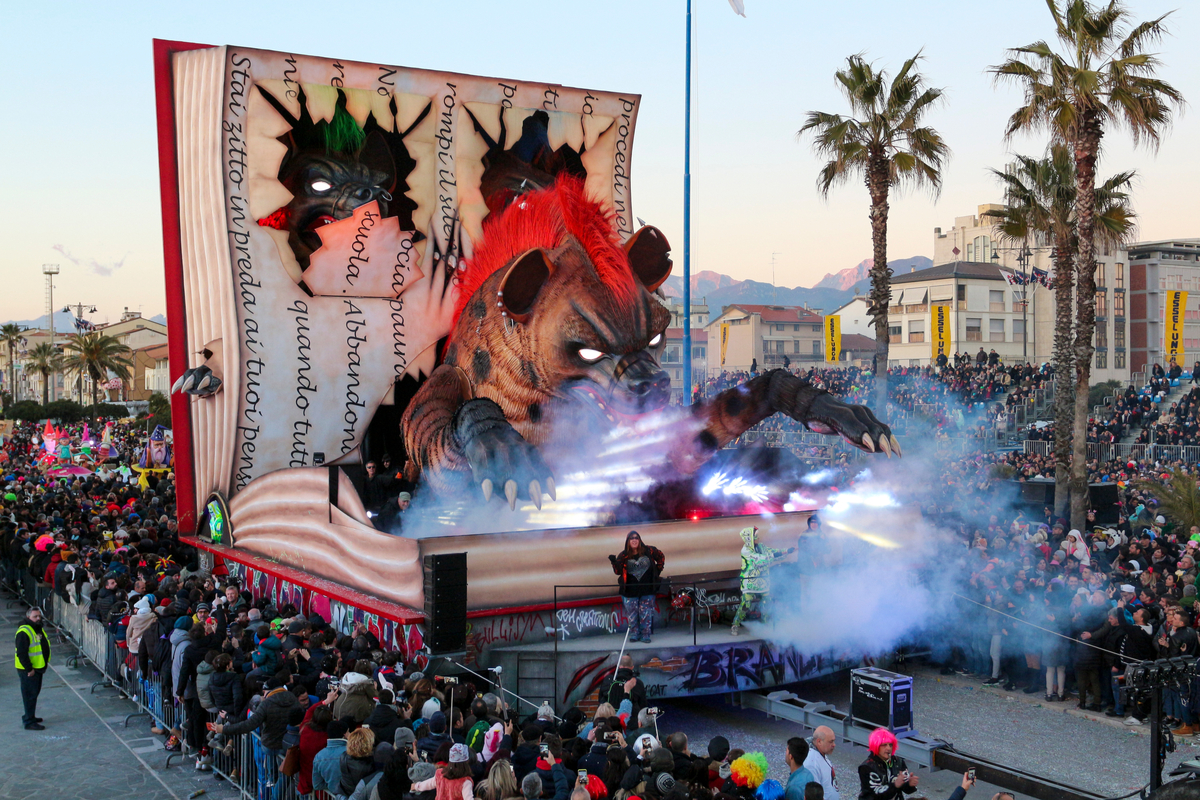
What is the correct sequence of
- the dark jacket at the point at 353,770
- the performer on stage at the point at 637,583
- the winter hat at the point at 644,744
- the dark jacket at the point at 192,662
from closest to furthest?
the winter hat at the point at 644,744 < the dark jacket at the point at 353,770 < the dark jacket at the point at 192,662 < the performer on stage at the point at 637,583

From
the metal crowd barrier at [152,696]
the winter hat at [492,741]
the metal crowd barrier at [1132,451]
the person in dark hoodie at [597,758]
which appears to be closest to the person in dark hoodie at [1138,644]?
the person in dark hoodie at [597,758]

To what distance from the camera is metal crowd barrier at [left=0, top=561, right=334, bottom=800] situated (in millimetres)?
8992

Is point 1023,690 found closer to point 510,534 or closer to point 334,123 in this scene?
point 510,534

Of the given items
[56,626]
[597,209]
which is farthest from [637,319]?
[56,626]

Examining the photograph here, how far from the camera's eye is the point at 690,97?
23.4m

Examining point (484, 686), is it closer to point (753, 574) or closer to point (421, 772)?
point (753, 574)

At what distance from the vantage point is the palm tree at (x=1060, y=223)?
19516mm

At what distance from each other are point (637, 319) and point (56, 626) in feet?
37.3

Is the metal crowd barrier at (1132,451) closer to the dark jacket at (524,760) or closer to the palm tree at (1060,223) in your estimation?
the palm tree at (1060,223)

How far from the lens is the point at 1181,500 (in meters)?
17.2

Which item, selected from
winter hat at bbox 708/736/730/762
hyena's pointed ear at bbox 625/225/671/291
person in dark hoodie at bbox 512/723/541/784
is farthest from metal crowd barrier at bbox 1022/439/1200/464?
person in dark hoodie at bbox 512/723/541/784

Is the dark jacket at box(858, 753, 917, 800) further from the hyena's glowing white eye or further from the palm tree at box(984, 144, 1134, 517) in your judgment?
the palm tree at box(984, 144, 1134, 517)

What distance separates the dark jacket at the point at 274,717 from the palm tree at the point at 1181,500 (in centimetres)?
1515

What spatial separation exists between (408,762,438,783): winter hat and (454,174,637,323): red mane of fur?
1008 cm
